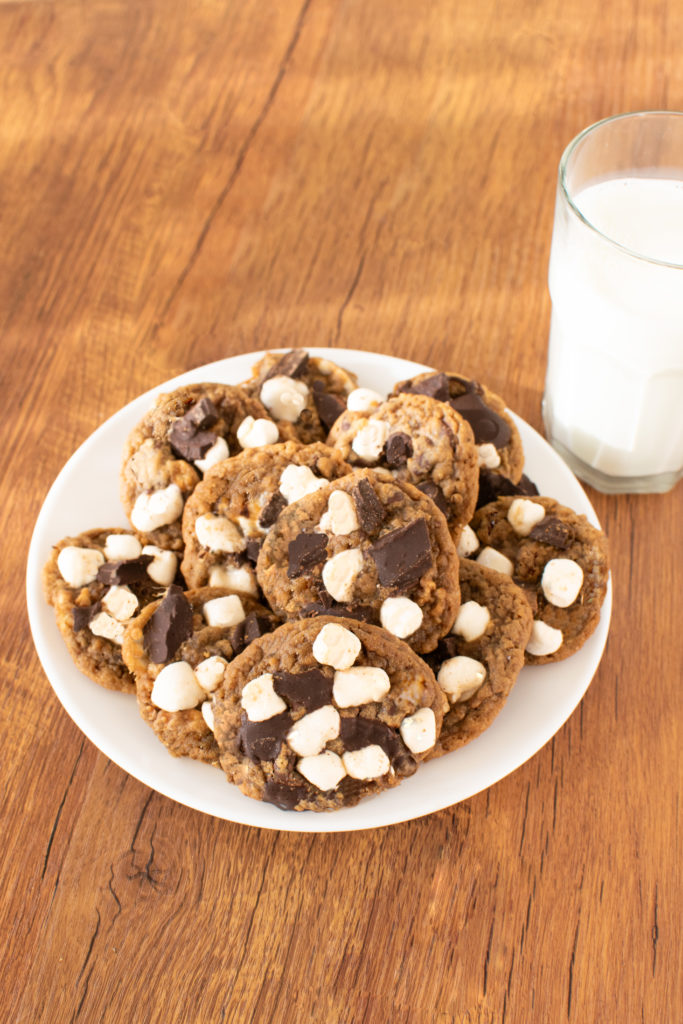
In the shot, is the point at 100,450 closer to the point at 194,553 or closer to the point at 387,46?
the point at 194,553

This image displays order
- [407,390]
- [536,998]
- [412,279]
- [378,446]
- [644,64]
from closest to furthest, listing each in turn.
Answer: [536,998] → [378,446] → [407,390] → [412,279] → [644,64]

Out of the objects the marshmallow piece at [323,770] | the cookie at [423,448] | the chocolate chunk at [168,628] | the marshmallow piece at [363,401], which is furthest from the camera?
the marshmallow piece at [363,401]

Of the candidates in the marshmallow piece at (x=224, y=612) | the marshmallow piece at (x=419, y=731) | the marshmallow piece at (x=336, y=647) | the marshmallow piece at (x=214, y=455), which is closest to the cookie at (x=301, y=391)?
the marshmallow piece at (x=214, y=455)

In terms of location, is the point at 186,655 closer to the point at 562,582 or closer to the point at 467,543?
the point at 467,543

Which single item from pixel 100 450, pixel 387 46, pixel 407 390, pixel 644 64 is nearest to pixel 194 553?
pixel 100 450

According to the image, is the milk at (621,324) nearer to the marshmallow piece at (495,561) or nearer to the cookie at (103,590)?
the marshmallow piece at (495,561)

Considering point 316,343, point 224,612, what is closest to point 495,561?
point 224,612

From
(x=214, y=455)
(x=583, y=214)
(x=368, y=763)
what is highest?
(x=583, y=214)
